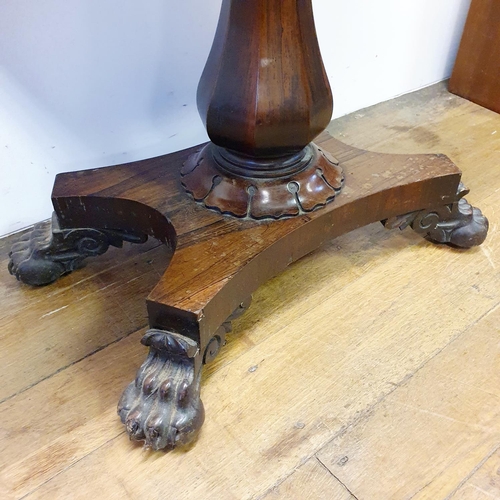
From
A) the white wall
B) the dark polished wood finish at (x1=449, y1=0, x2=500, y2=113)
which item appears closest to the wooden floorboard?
the white wall

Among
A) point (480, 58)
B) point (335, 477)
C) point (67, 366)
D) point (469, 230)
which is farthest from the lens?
point (480, 58)

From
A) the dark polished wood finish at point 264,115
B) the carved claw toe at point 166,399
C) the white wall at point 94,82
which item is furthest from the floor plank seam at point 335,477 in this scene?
the white wall at point 94,82

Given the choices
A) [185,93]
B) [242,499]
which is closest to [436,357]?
[242,499]

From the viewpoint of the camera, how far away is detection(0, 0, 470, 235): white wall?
82cm

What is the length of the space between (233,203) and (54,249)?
286 millimetres

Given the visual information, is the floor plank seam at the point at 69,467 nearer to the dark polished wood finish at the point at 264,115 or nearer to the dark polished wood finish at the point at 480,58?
the dark polished wood finish at the point at 264,115

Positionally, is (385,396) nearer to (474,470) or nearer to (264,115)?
(474,470)

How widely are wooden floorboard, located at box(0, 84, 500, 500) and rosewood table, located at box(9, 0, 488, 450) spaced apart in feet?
0.15

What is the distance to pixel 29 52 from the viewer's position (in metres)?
0.81

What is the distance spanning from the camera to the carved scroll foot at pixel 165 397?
619 mm

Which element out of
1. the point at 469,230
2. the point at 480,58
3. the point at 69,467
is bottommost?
the point at 69,467

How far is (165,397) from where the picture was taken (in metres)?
0.63

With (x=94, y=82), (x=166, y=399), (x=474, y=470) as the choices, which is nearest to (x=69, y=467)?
(x=166, y=399)

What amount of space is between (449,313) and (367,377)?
0.18 m
